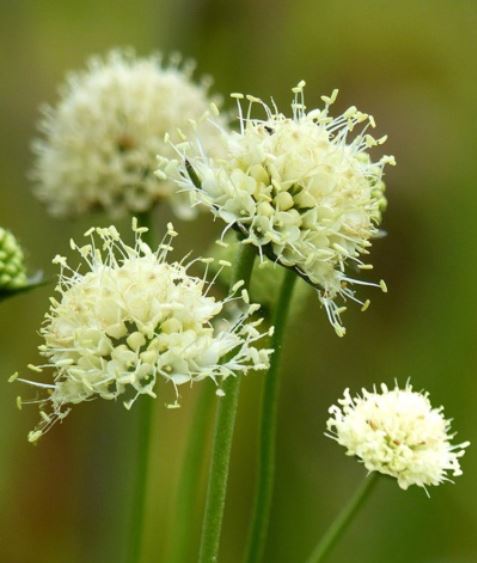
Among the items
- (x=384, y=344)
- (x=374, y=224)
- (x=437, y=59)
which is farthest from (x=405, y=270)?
(x=374, y=224)

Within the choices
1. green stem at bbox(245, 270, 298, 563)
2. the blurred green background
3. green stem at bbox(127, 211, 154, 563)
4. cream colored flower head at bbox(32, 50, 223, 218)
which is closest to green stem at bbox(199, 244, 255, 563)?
green stem at bbox(245, 270, 298, 563)

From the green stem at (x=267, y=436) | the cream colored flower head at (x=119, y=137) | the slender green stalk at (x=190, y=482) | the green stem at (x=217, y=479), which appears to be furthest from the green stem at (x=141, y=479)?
the cream colored flower head at (x=119, y=137)

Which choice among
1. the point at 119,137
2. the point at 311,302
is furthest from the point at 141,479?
the point at 311,302

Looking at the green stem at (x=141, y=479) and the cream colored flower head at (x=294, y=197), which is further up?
the cream colored flower head at (x=294, y=197)

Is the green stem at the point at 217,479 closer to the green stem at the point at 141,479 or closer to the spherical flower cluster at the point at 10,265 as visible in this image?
the green stem at the point at 141,479

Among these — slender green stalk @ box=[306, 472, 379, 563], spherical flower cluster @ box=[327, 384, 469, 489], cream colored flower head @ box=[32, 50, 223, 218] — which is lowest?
slender green stalk @ box=[306, 472, 379, 563]

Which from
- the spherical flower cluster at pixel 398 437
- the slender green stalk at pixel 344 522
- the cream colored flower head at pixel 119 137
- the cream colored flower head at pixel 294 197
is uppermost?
the cream colored flower head at pixel 119 137

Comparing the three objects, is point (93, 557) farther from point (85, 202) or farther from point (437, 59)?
point (437, 59)

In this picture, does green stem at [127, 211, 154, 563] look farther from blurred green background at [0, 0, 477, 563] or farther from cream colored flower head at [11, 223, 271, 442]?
blurred green background at [0, 0, 477, 563]
